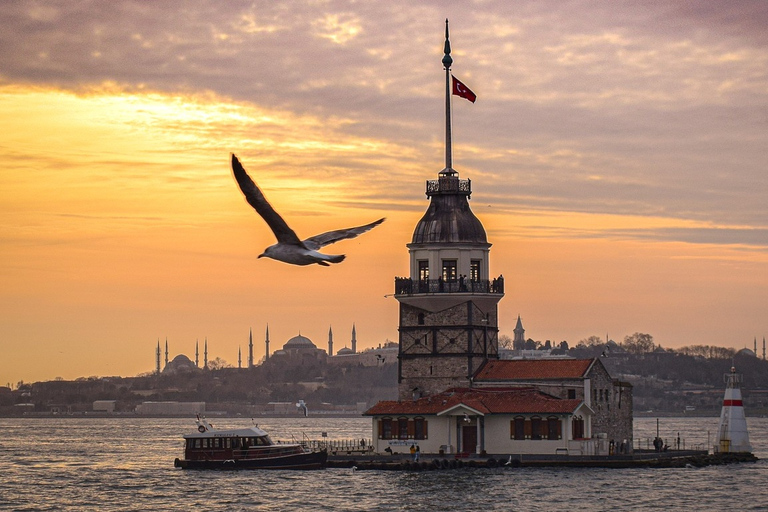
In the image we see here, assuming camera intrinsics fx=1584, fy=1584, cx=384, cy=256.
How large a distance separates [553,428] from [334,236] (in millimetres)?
44428

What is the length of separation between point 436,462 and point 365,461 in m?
4.94

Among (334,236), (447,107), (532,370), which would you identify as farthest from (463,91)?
(334,236)

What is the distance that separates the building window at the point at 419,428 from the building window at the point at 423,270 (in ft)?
25.8

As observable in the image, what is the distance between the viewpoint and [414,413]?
77375 millimetres

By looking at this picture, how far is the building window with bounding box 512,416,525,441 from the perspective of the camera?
249ft

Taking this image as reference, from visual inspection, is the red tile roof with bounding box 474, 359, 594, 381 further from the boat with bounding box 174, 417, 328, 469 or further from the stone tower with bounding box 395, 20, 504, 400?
the boat with bounding box 174, 417, 328, 469

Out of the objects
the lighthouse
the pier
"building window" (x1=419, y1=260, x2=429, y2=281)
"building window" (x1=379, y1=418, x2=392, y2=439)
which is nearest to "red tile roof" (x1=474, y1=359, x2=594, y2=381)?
the pier

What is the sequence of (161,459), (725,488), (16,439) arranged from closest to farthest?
(725,488)
(161,459)
(16,439)

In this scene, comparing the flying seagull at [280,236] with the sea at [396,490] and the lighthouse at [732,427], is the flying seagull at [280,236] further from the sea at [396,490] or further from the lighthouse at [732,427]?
the lighthouse at [732,427]

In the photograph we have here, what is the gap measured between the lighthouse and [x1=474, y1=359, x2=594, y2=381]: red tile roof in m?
8.62

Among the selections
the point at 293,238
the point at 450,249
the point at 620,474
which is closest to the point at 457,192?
the point at 450,249

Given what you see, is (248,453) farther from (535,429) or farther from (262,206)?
(262,206)

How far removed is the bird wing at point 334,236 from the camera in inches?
1261

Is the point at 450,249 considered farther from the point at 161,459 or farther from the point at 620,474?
the point at 161,459
